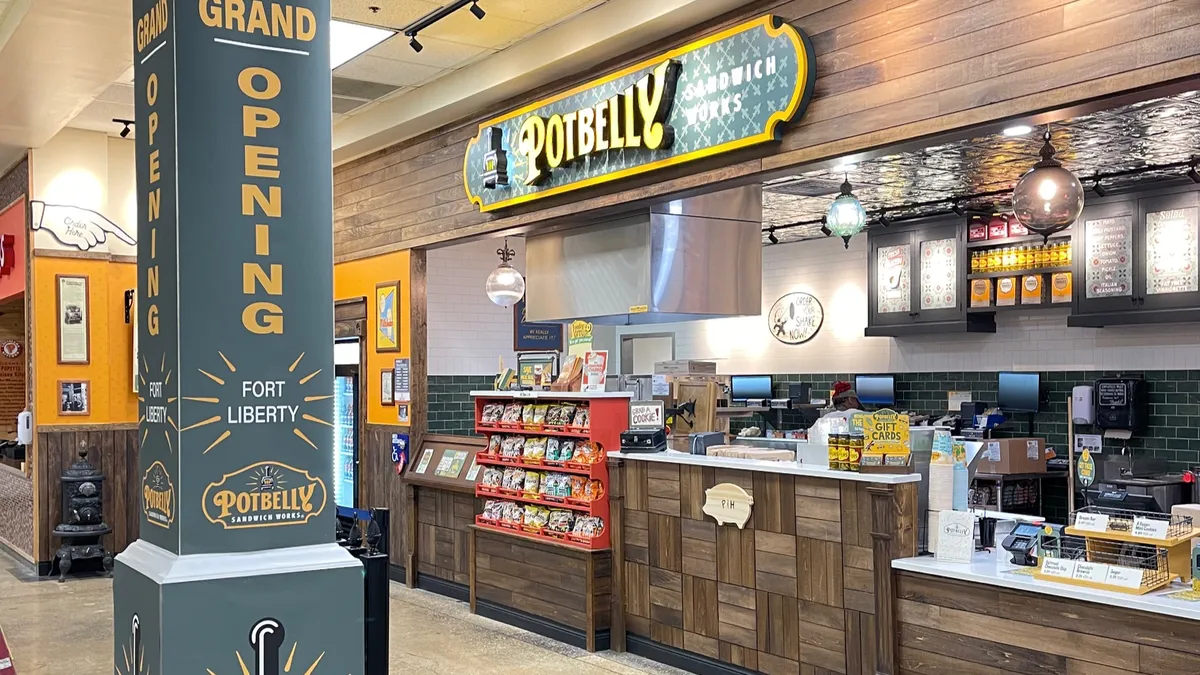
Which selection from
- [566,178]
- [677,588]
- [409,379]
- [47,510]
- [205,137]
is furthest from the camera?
[47,510]

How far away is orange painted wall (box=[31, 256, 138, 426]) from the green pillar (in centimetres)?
708

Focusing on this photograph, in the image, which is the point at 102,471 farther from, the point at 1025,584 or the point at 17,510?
the point at 1025,584

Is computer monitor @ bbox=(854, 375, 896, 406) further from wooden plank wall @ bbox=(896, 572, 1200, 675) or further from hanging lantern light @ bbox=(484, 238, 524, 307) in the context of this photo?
wooden plank wall @ bbox=(896, 572, 1200, 675)

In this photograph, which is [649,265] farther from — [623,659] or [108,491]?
[108,491]

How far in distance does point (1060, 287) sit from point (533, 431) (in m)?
5.62

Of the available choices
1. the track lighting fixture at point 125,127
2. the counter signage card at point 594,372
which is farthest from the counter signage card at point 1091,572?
the track lighting fixture at point 125,127

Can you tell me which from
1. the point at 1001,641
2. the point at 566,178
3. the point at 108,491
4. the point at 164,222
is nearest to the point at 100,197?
the point at 108,491

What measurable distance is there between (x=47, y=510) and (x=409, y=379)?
11.9 feet

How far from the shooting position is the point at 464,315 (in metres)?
9.62

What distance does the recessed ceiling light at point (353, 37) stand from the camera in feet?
22.0

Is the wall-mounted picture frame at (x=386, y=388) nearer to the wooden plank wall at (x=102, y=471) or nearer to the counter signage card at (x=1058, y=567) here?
the wooden plank wall at (x=102, y=471)

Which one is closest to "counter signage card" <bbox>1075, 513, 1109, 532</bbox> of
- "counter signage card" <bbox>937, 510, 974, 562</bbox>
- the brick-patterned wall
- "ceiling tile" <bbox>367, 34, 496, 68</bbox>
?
"counter signage card" <bbox>937, 510, 974, 562</bbox>

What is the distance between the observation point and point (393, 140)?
8.88 meters

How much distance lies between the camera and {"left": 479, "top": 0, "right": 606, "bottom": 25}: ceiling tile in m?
6.27
